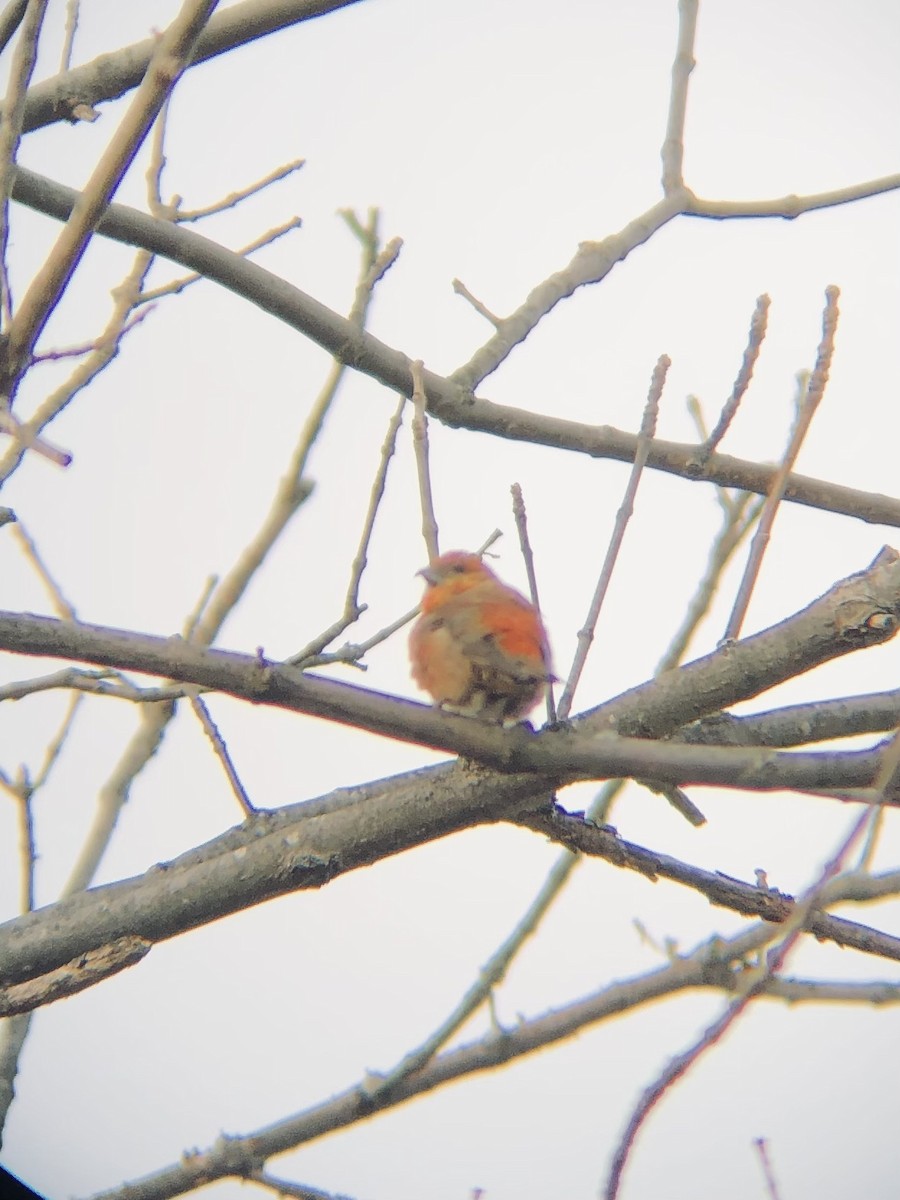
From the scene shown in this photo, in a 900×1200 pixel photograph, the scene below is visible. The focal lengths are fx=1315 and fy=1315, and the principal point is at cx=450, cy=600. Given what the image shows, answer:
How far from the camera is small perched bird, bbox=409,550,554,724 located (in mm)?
2459

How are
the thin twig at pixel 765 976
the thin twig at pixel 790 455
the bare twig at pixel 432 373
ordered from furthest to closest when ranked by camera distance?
the bare twig at pixel 432 373 < the thin twig at pixel 790 455 < the thin twig at pixel 765 976

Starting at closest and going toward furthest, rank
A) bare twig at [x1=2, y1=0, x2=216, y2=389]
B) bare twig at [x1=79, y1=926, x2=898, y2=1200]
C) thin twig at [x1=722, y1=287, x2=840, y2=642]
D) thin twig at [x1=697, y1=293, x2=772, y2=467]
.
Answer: bare twig at [x1=2, y1=0, x2=216, y2=389] < thin twig at [x1=722, y1=287, x2=840, y2=642] < thin twig at [x1=697, y1=293, x2=772, y2=467] < bare twig at [x1=79, y1=926, x2=898, y2=1200]

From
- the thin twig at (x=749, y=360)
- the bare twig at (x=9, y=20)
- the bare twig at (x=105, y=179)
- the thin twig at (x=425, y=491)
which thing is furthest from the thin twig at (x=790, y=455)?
the bare twig at (x=9, y=20)

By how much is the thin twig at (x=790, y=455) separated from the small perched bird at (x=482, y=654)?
46 cm

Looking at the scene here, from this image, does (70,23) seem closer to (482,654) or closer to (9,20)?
(9,20)

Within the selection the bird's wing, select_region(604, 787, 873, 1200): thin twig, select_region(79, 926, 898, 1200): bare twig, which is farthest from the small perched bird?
select_region(604, 787, 873, 1200): thin twig

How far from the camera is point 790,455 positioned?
1.94m

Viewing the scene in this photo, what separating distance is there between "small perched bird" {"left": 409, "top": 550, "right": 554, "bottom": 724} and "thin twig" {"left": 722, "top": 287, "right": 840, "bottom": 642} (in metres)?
0.46

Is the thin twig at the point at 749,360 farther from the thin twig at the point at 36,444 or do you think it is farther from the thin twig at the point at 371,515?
the thin twig at the point at 36,444

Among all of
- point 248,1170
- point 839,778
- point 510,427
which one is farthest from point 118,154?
point 248,1170

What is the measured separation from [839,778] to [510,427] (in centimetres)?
126

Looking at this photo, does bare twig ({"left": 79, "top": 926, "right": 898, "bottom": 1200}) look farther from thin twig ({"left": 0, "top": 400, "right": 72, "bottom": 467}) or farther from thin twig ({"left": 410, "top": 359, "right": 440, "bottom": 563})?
thin twig ({"left": 0, "top": 400, "right": 72, "bottom": 467})

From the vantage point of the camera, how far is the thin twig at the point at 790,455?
193 cm

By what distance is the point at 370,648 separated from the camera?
2.47 metres
